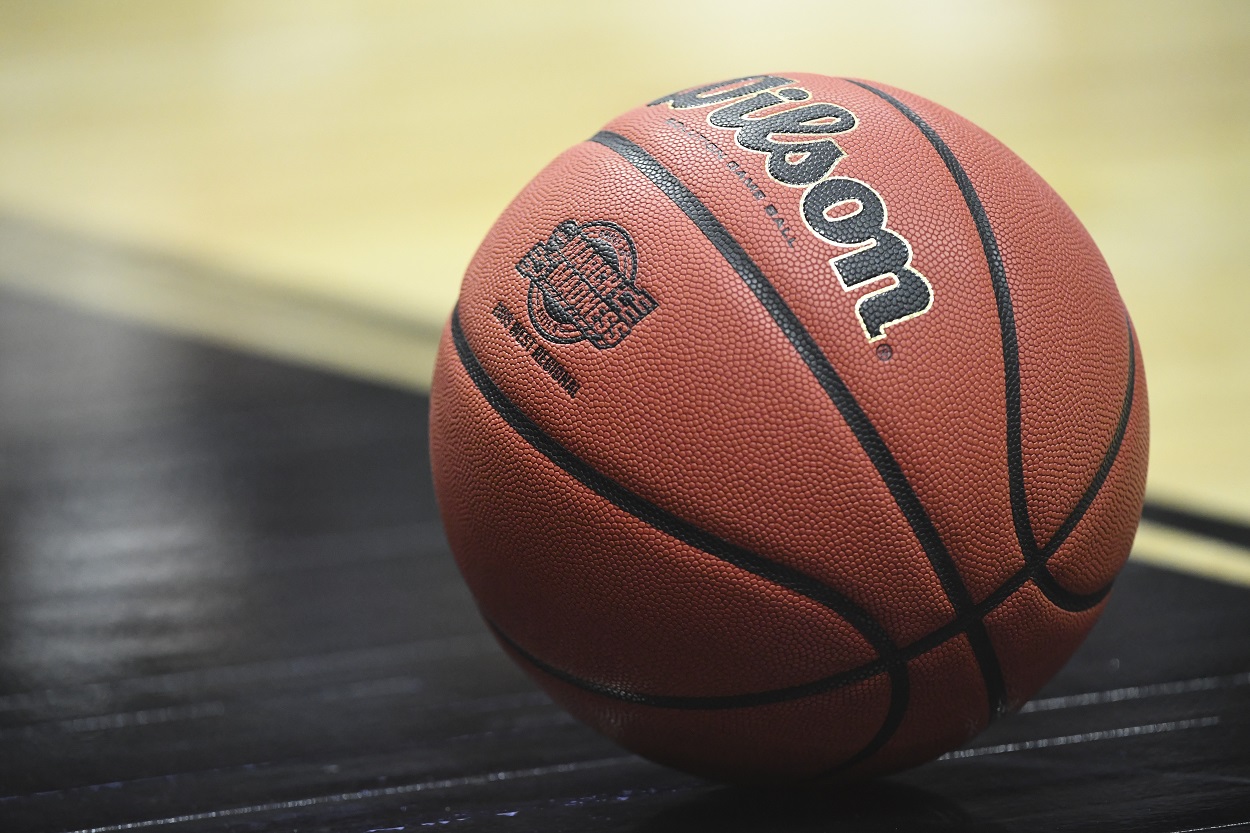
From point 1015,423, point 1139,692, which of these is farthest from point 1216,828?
point 1015,423

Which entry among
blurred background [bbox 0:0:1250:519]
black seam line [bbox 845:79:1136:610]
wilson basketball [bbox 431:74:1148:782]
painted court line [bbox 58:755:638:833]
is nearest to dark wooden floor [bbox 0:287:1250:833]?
painted court line [bbox 58:755:638:833]

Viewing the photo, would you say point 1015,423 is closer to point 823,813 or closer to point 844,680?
point 844,680

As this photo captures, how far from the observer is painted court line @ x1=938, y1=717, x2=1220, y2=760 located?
1686 mm

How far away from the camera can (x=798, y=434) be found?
129 centimetres

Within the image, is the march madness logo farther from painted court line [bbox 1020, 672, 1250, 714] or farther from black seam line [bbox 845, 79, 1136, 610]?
painted court line [bbox 1020, 672, 1250, 714]

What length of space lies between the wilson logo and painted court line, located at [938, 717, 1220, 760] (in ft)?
2.16

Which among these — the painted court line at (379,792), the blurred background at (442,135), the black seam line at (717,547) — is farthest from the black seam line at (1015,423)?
the blurred background at (442,135)

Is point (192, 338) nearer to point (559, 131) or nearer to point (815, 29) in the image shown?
point (559, 131)

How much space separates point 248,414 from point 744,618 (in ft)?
5.84

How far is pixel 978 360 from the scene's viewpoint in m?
1.32

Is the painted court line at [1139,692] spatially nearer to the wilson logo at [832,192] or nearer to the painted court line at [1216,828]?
the painted court line at [1216,828]

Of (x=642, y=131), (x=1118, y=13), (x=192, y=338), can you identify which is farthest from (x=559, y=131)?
(x=642, y=131)

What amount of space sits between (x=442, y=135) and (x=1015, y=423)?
321 cm

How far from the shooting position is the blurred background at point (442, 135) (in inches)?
123
